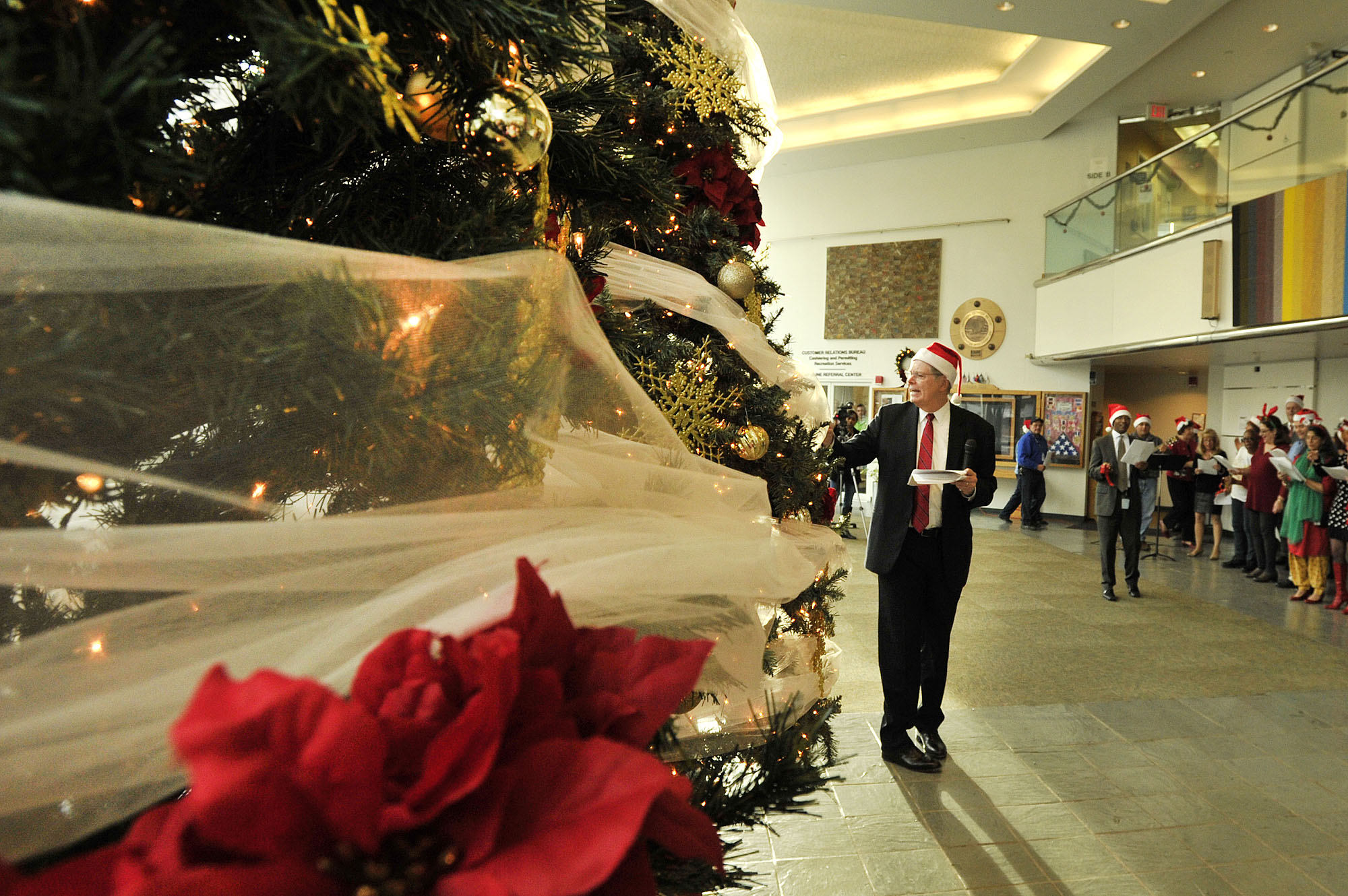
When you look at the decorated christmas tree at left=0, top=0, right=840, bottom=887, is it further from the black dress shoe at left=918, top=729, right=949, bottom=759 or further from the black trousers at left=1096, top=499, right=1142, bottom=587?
the black trousers at left=1096, top=499, right=1142, bottom=587

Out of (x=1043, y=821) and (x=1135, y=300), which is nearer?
(x=1043, y=821)

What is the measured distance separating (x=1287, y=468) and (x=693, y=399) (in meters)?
8.13

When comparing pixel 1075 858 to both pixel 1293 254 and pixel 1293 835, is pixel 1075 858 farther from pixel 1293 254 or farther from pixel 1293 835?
pixel 1293 254

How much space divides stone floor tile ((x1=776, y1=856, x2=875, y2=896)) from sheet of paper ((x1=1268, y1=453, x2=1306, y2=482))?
23.3 feet

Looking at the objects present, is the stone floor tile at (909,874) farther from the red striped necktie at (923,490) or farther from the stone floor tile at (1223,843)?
the red striped necktie at (923,490)

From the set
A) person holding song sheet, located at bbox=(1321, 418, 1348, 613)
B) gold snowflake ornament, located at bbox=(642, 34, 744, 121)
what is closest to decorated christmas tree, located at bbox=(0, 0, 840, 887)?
gold snowflake ornament, located at bbox=(642, 34, 744, 121)

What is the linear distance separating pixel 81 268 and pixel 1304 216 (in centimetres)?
983

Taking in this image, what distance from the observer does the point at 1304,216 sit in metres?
7.37

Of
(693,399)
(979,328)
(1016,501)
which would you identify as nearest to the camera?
(693,399)

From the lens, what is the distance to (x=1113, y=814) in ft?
9.07

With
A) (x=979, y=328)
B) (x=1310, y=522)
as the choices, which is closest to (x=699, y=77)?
(x=1310, y=522)

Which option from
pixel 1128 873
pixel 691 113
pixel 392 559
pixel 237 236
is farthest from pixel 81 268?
pixel 1128 873

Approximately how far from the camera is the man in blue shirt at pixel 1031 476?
11961 mm

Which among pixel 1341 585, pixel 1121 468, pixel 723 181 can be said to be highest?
pixel 723 181
